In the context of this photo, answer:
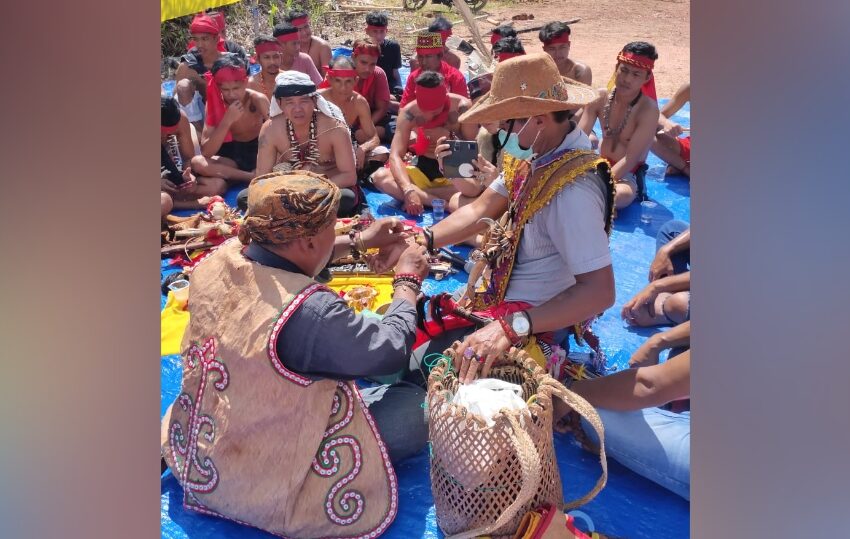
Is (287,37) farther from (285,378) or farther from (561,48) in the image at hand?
(285,378)

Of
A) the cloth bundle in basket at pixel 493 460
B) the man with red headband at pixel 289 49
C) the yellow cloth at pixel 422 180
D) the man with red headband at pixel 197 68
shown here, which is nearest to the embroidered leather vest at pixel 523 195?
the cloth bundle in basket at pixel 493 460

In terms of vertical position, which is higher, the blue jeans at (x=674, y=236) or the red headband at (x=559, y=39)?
the red headband at (x=559, y=39)

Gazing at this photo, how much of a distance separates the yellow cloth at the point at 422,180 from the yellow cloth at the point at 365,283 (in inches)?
56.9

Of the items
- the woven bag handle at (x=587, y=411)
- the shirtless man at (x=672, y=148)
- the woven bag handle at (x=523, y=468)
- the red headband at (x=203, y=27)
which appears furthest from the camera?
the red headband at (x=203, y=27)

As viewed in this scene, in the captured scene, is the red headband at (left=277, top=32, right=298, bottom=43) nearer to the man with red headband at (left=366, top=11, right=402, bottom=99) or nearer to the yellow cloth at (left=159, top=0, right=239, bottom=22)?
the yellow cloth at (left=159, top=0, right=239, bottom=22)

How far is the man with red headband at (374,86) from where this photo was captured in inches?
276

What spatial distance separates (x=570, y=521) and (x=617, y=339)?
168 cm

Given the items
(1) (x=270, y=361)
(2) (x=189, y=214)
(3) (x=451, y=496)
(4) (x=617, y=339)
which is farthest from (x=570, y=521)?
(2) (x=189, y=214)

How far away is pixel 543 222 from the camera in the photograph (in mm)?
2971

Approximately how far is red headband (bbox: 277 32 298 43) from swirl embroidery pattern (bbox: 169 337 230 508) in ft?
18.2

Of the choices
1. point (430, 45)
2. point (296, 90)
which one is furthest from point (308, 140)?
point (430, 45)

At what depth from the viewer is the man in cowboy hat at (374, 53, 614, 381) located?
2787mm

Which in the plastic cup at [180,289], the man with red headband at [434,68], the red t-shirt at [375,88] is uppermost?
the man with red headband at [434,68]

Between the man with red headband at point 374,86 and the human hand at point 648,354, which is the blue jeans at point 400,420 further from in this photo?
the man with red headband at point 374,86
